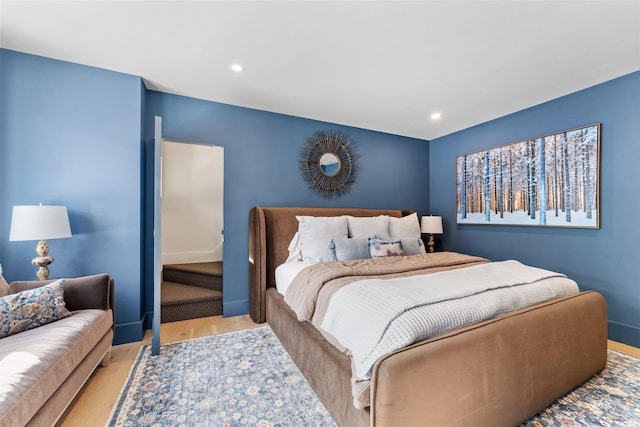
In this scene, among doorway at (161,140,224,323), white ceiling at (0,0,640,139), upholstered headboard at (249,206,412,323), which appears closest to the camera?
white ceiling at (0,0,640,139)

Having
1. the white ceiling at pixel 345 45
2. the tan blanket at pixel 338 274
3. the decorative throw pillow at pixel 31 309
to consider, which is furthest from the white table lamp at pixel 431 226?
the decorative throw pillow at pixel 31 309

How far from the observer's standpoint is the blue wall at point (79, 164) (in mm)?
2127

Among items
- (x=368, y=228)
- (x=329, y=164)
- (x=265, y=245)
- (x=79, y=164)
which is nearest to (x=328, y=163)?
(x=329, y=164)

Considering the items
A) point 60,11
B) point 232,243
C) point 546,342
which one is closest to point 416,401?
point 546,342

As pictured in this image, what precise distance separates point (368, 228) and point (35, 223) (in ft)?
9.25

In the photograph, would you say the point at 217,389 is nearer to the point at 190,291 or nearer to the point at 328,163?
the point at 190,291

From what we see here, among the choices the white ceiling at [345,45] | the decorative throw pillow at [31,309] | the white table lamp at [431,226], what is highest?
the white ceiling at [345,45]

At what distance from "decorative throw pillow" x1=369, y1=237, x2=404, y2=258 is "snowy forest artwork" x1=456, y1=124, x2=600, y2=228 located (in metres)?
1.61

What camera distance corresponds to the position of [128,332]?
95.7 inches

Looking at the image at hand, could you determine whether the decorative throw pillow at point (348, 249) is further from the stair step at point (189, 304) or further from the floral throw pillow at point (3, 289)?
the floral throw pillow at point (3, 289)

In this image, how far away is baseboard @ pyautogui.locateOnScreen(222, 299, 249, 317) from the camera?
119 inches

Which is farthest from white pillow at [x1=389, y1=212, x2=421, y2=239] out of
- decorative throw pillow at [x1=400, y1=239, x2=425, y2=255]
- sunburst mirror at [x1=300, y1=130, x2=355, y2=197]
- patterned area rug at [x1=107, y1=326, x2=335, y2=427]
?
patterned area rug at [x1=107, y1=326, x2=335, y2=427]

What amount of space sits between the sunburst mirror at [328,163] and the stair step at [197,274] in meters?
1.70

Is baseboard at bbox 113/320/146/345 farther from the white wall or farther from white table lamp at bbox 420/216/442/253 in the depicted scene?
white table lamp at bbox 420/216/442/253
